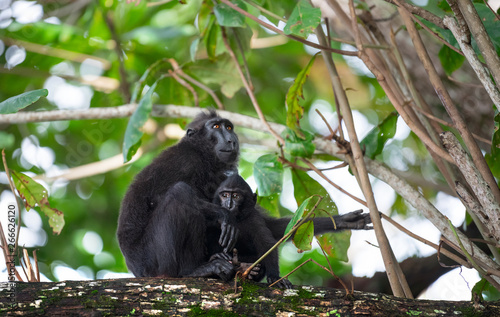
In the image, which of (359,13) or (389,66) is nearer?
(389,66)

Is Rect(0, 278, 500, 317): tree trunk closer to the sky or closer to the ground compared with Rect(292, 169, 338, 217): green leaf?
closer to the ground

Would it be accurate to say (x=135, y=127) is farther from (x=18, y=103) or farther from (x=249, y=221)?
(x=249, y=221)

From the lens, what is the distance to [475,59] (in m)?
3.17

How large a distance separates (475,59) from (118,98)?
5952 millimetres

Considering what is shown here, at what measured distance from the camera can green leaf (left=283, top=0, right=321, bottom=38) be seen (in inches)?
145

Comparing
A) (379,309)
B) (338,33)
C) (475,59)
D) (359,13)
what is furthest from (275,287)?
(338,33)

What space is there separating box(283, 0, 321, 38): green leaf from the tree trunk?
1.85 meters

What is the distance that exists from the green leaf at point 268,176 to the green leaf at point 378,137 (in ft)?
3.02

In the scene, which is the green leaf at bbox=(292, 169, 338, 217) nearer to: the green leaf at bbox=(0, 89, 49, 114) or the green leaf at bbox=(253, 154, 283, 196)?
the green leaf at bbox=(253, 154, 283, 196)

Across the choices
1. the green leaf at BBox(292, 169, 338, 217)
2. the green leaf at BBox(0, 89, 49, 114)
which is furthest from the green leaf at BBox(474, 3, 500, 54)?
the green leaf at BBox(0, 89, 49, 114)

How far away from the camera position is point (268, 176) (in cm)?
448

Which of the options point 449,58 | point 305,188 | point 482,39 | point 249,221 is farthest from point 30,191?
point 449,58

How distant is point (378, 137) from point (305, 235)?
1.65 meters

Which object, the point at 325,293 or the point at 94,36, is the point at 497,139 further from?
the point at 94,36
